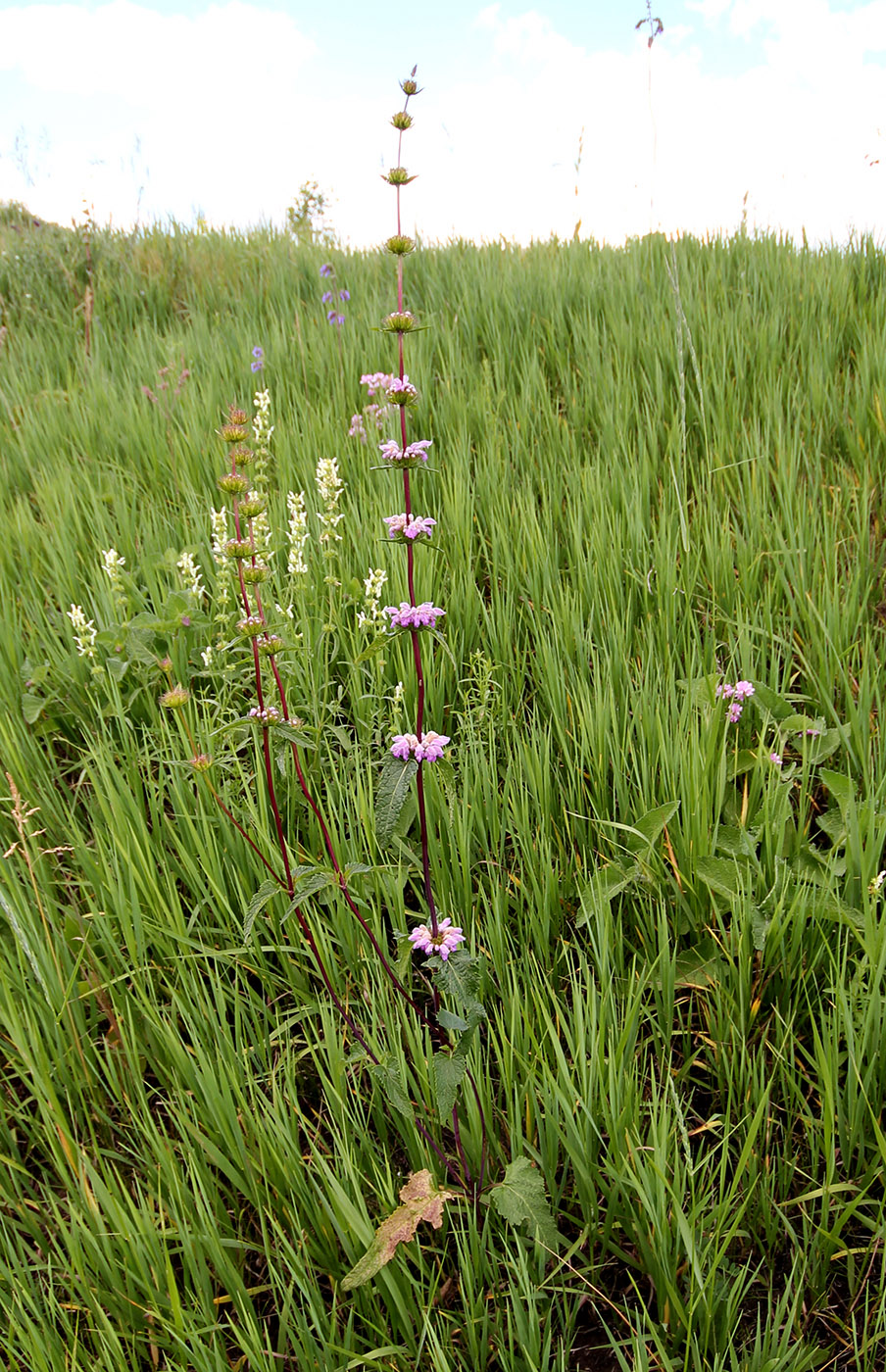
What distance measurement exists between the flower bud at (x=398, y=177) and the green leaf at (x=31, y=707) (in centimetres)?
168

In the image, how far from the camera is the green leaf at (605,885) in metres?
1.56

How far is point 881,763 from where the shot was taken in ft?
5.93

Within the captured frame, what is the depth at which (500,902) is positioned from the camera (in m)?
1.61

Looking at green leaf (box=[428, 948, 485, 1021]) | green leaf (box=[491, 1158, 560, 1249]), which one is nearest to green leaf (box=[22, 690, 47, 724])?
green leaf (box=[428, 948, 485, 1021])

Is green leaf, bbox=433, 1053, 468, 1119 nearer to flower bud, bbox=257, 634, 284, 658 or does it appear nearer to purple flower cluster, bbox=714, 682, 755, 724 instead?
flower bud, bbox=257, 634, 284, 658

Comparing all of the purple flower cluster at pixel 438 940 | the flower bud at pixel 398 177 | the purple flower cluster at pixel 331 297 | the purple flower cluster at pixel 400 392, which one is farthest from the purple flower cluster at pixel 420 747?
the purple flower cluster at pixel 331 297

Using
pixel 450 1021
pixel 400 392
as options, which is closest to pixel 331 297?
pixel 400 392

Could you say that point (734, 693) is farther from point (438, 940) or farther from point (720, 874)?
point (438, 940)

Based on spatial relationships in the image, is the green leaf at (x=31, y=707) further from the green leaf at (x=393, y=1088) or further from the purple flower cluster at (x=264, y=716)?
the green leaf at (x=393, y=1088)

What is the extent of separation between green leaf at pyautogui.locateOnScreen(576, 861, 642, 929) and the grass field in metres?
0.01

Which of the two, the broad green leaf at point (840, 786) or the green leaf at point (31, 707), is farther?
the green leaf at point (31, 707)

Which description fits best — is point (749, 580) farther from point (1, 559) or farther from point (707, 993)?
point (1, 559)

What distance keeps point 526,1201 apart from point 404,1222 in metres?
0.17

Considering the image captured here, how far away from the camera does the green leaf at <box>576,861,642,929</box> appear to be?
156 cm
